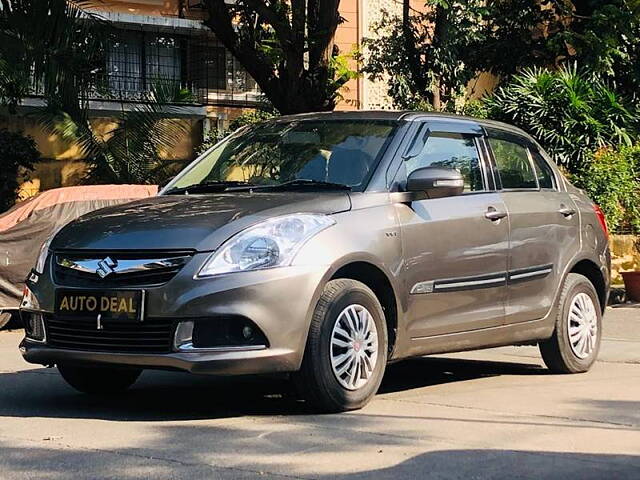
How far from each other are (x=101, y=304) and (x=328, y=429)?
137 centimetres

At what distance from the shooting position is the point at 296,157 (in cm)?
736

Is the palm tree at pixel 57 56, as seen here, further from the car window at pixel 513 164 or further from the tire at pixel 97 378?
the tire at pixel 97 378

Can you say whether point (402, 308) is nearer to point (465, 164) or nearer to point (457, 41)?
point (465, 164)

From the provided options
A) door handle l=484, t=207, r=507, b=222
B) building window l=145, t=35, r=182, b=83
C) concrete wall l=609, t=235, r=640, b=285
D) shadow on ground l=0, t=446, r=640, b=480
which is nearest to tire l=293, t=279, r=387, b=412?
shadow on ground l=0, t=446, r=640, b=480

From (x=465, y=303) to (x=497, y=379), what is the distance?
1.13 metres

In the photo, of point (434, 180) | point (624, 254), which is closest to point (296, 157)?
point (434, 180)

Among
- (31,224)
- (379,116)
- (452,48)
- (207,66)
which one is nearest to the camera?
(379,116)

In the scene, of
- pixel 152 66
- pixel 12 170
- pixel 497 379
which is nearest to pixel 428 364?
pixel 497 379

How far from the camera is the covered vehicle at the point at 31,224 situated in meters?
12.8

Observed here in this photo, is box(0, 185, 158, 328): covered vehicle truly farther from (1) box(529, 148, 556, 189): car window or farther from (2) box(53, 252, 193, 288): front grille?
(2) box(53, 252, 193, 288): front grille

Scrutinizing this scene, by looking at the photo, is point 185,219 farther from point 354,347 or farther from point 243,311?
point 354,347

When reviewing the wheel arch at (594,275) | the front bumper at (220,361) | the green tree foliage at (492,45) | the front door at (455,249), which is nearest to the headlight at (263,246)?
the front bumper at (220,361)

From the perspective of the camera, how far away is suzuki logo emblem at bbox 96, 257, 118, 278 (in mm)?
6306

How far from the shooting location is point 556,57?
2019 centimetres
